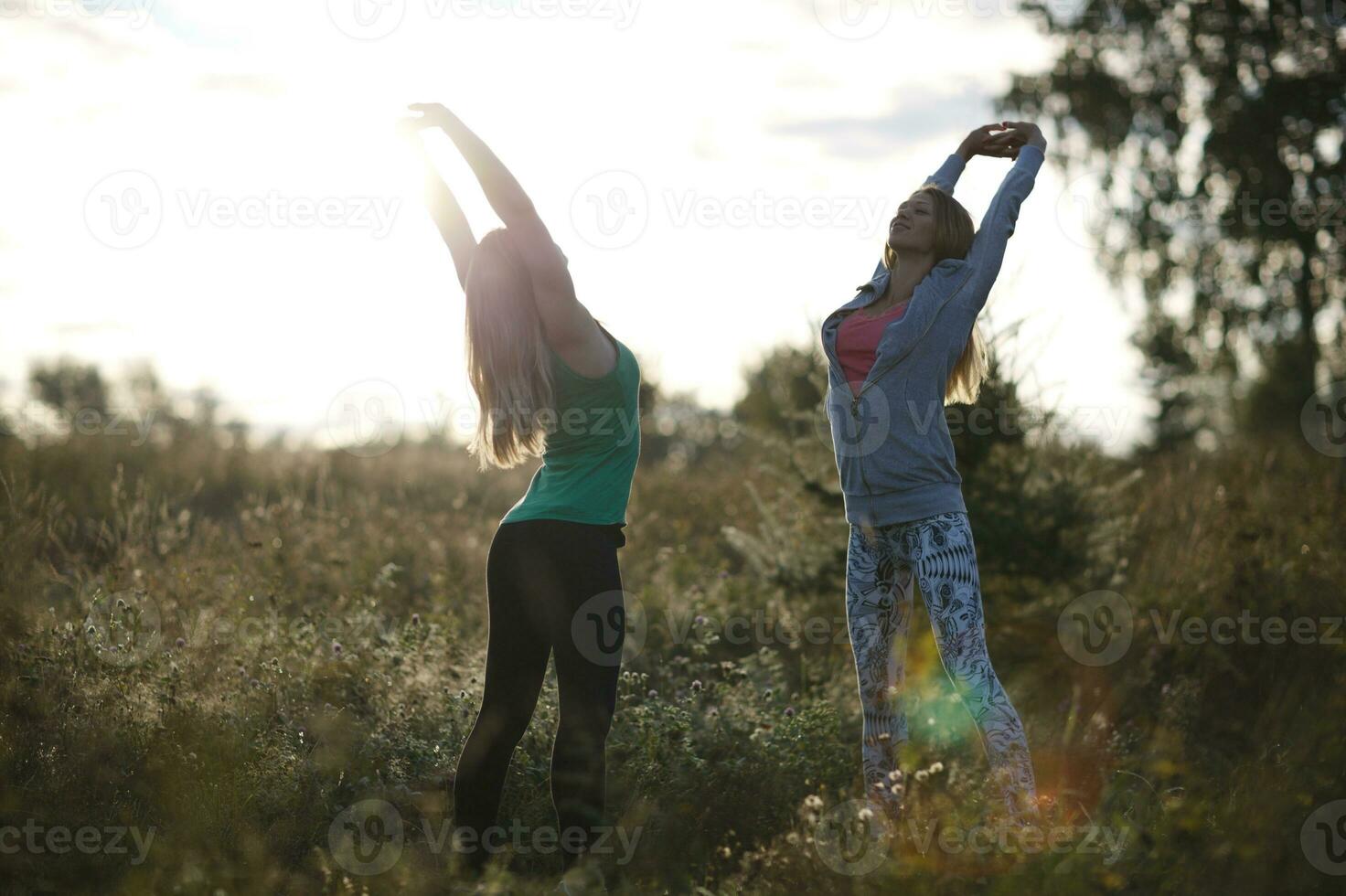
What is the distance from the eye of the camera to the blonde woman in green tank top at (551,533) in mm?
3021

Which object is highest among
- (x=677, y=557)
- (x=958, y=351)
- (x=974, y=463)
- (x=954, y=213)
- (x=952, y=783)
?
(x=954, y=213)

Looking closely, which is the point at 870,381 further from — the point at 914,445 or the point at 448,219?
the point at 448,219

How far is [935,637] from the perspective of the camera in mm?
3703

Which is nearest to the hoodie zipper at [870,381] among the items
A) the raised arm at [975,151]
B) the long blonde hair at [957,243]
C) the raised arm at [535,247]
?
the long blonde hair at [957,243]

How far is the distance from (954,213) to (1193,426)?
34749 millimetres

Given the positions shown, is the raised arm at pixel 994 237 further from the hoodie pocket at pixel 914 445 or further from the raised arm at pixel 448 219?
the raised arm at pixel 448 219

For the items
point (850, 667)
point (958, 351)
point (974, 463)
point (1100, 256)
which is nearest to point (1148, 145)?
point (1100, 256)

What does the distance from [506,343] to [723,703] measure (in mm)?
2479

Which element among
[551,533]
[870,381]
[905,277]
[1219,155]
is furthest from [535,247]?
[1219,155]

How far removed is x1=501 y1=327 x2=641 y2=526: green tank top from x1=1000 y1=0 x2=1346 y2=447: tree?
1255 cm

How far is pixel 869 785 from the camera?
371cm

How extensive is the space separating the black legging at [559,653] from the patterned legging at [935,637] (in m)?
0.95

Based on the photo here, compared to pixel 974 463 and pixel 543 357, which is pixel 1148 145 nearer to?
pixel 974 463

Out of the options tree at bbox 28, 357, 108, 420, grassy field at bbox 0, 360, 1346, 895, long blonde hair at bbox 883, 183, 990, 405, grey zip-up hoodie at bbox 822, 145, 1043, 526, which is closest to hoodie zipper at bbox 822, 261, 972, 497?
grey zip-up hoodie at bbox 822, 145, 1043, 526
